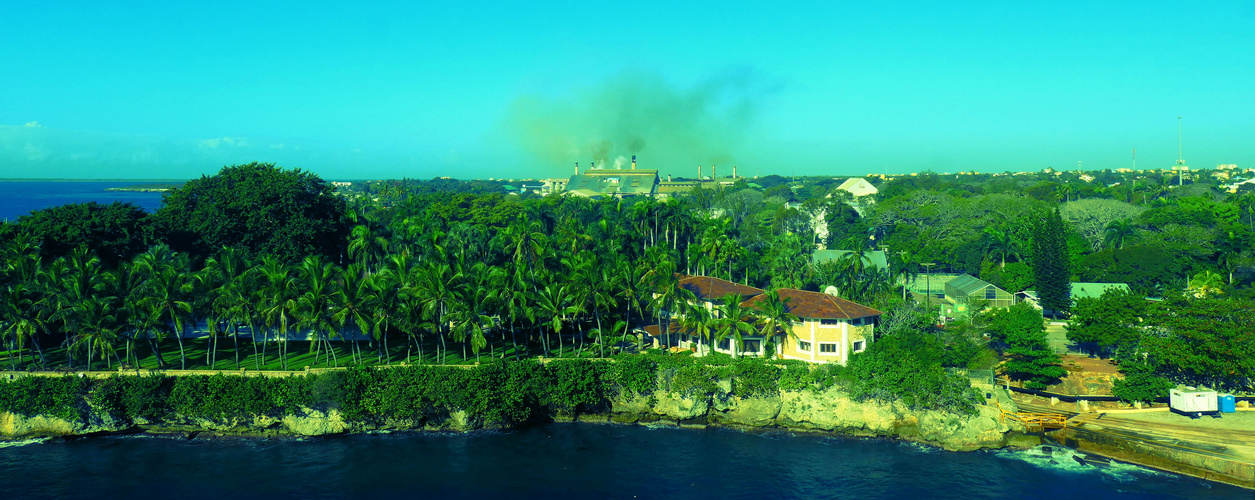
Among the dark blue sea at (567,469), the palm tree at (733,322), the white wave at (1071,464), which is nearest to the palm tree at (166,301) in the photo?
the dark blue sea at (567,469)

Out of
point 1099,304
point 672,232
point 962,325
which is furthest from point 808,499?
point 672,232

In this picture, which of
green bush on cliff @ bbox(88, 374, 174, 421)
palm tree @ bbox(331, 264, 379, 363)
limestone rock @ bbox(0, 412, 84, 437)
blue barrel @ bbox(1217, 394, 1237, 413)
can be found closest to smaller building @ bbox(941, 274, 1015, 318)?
blue barrel @ bbox(1217, 394, 1237, 413)

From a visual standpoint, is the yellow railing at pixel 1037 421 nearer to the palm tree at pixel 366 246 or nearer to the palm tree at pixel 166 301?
the palm tree at pixel 366 246

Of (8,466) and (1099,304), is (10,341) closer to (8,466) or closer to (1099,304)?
(8,466)

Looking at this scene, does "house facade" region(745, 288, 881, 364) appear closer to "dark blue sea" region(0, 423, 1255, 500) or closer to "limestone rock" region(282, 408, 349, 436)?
"dark blue sea" region(0, 423, 1255, 500)

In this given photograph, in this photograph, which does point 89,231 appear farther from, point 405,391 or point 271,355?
point 405,391

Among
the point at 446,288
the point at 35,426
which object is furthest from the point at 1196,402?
the point at 35,426
